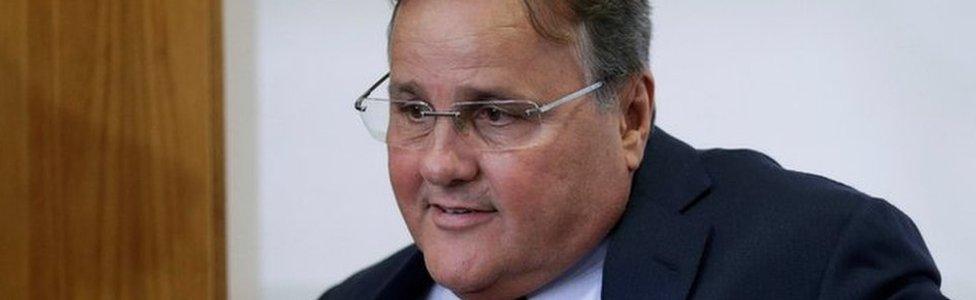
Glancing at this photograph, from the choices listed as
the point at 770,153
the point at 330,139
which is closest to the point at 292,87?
the point at 330,139

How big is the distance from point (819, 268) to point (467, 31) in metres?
0.50

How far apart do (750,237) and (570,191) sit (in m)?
0.22

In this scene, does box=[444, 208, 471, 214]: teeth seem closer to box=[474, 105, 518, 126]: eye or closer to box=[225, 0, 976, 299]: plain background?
box=[474, 105, 518, 126]: eye

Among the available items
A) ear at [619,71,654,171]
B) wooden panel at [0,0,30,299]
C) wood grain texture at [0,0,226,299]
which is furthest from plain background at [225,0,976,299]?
ear at [619,71,654,171]

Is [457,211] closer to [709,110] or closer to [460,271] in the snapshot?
[460,271]

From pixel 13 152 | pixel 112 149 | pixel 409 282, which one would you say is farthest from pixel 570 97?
pixel 13 152

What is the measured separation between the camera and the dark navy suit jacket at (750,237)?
202 centimetres

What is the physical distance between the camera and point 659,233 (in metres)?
2.19

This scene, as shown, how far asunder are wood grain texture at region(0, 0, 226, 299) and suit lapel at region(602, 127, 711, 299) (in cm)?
103

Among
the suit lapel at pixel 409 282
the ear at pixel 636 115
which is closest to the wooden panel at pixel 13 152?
the suit lapel at pixel 409 282

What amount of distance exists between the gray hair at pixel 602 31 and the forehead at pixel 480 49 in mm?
17

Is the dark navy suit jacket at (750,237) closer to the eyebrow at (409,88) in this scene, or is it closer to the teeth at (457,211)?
the teeth at (457,211)

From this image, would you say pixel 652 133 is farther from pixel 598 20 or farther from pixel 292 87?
pixel 292 87

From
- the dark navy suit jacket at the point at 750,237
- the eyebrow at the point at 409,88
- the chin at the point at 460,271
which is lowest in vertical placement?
the chin at the point at 460,271
